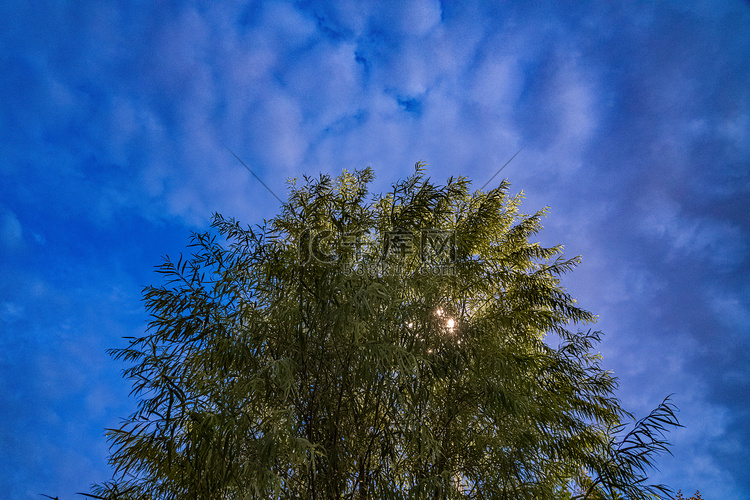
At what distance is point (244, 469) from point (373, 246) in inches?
70.5

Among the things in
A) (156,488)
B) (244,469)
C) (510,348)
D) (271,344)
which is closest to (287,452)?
(244,469)

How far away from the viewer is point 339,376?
2951 millimetres

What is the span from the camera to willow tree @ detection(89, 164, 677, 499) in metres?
2.56

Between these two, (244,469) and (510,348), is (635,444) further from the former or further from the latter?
(244,469)

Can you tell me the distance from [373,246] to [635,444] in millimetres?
2184

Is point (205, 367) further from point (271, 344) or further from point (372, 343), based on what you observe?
point (372, 343)

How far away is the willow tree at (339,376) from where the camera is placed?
8.39 ft

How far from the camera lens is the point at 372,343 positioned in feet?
8.78

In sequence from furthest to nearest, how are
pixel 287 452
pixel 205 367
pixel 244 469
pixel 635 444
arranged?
pixel 205 367, pixel 635 444, pixel 287 452, pixel 244 469

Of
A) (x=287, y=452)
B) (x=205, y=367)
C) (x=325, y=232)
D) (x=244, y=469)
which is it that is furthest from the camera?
(x=325, y=232)

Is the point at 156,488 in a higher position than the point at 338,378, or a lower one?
lower

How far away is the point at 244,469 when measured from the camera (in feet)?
7.43

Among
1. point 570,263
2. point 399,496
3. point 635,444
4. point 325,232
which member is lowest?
point 399,496

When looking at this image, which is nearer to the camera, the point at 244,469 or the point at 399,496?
the point at 244,469
